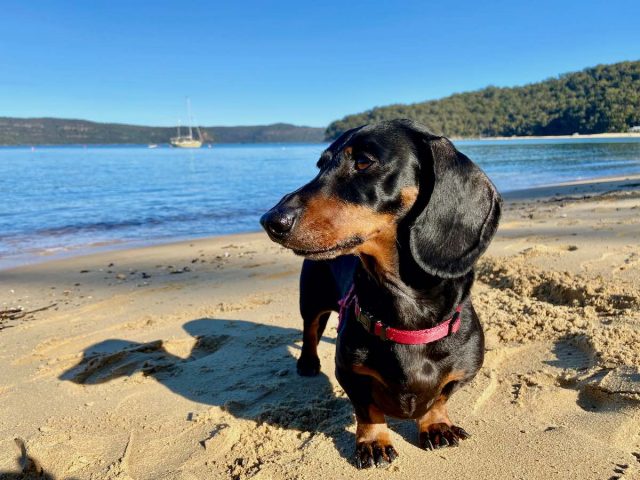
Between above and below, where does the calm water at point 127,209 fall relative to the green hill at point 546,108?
below

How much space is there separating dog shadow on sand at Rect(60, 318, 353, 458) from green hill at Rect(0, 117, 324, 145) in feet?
411

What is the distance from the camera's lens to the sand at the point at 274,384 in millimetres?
2229

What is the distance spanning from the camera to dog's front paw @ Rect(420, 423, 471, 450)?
2291 mm

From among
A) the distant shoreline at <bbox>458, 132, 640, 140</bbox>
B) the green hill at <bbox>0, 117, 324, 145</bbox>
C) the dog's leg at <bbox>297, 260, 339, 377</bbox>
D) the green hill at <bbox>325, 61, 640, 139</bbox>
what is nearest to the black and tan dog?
the dog's leg at <bbox>297, 260, 339, 377</bbox>

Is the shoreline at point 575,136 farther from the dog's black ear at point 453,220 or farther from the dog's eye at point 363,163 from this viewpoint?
the dog's eye at point 363,163

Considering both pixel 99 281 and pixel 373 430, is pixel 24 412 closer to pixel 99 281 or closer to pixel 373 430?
pixel 373 430

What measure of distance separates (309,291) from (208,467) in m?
1.27

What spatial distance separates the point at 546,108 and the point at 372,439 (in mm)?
99436

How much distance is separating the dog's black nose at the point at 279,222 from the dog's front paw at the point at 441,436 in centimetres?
130

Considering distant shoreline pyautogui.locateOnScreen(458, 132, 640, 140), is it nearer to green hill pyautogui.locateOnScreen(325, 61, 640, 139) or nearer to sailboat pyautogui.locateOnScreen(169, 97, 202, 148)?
green hill pyautogui.locateOnScreen(325, 61, 640, 139)

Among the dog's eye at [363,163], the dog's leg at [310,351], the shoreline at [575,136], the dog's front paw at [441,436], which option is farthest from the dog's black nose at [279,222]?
the shoreline at [575,136]

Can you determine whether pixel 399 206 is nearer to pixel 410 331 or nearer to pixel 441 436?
pixel 410 331

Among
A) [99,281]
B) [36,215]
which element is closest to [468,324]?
[99,281]

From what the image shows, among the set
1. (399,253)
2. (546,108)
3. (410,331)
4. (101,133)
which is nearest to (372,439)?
(410,331)
